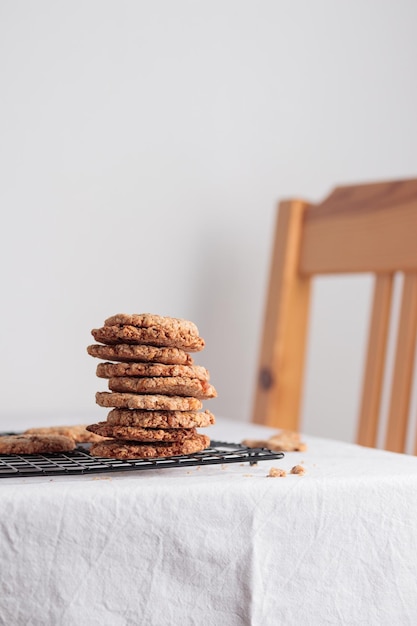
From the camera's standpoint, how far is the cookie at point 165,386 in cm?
90

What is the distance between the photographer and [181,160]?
1.84 metres

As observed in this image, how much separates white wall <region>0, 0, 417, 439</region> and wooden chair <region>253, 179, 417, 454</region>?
150 mm

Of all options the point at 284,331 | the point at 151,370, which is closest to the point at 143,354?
the point at 151,370

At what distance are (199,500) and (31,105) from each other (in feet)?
3.55

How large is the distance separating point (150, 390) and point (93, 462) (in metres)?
0.10

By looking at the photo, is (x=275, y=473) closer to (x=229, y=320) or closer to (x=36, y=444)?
(x=36, y=444)

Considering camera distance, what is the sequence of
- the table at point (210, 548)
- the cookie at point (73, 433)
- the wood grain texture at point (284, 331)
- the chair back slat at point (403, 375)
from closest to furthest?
the table at point (210, 548), the cookie at point (73, 433), the chair back slat at point (403, 375), the wood grain texture at point (284, 331)

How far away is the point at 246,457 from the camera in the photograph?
0.93 metres

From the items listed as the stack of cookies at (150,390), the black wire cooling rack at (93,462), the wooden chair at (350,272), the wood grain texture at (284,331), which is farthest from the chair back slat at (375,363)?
the stack of cookies at (150,390)

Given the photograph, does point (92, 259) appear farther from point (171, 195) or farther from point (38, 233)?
point (171, 195)

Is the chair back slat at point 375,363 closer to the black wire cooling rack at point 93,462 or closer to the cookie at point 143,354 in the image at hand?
the black wire cooling rack at point 93,462

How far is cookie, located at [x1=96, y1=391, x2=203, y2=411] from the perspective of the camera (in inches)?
34.9

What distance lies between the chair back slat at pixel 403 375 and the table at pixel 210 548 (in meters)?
0.65

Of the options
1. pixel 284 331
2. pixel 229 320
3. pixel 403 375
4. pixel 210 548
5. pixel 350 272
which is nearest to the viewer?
pixel 210 548
